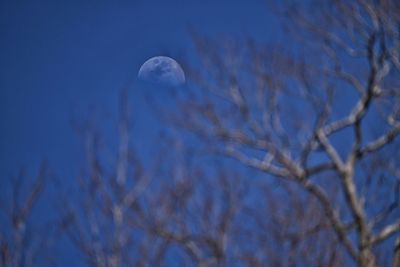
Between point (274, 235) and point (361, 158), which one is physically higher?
point (274, 235)

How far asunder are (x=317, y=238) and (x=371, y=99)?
425 cm

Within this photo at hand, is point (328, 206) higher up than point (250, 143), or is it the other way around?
point (250, 143)

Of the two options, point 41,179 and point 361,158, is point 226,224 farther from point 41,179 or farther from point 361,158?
point 41,179

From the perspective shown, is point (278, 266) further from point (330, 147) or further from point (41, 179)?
point (41, 179)

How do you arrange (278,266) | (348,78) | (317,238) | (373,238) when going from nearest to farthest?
(278,266), (317,238), (373,238), (348,78)

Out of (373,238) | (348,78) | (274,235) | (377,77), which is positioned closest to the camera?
(274,235)

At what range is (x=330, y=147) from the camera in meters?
7.37

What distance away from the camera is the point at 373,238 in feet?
21.2

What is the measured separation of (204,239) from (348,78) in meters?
4.24

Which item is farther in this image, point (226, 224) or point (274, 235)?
point (226, 224)

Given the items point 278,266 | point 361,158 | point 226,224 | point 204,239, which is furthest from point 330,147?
point 278,266

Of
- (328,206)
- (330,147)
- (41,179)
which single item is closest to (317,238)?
(328,206)

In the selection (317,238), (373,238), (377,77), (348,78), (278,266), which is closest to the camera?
(278,266)

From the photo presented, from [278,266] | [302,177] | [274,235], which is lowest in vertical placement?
[302,177]
